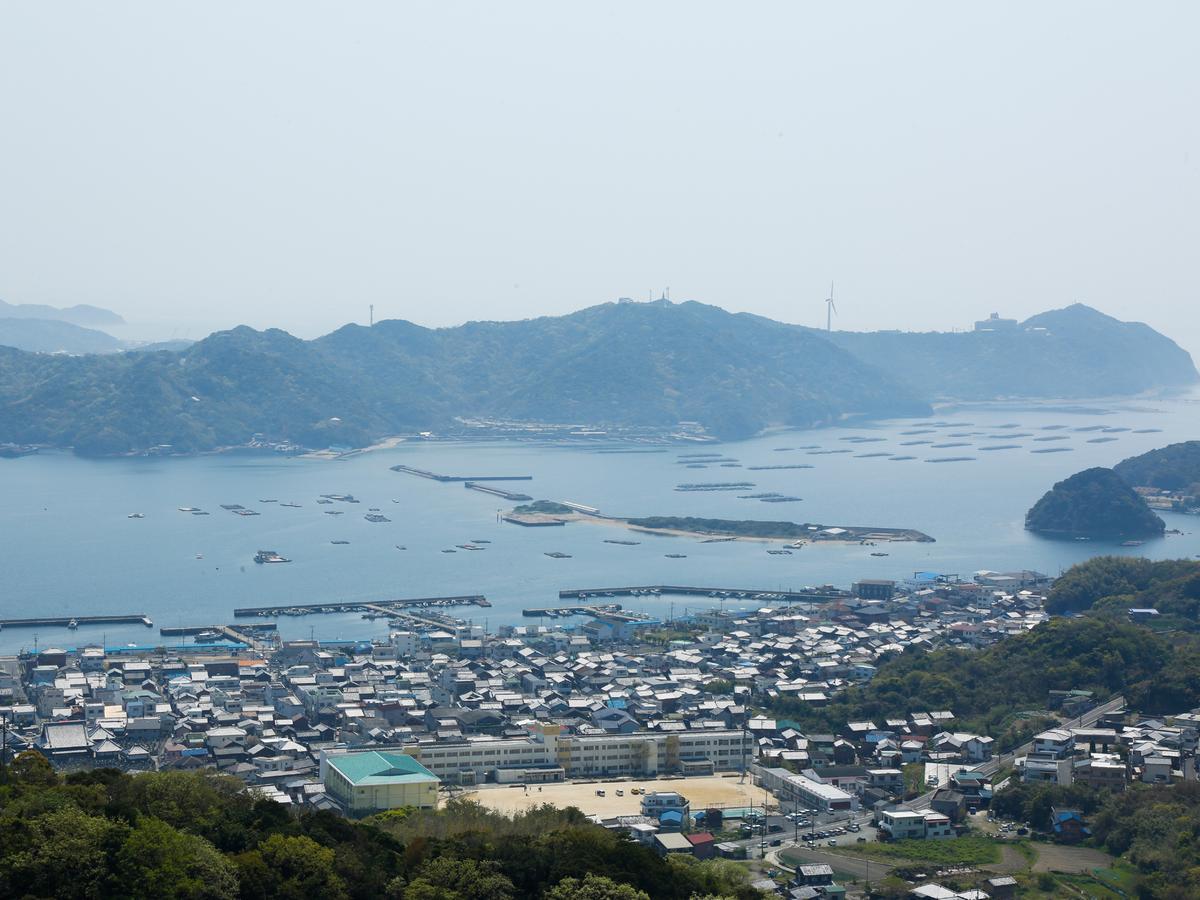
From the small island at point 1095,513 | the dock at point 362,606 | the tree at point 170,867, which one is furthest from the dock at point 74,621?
the small island at point 1095,513

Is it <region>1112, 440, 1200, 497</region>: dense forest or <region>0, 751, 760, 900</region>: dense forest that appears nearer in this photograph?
<region>0, 751, 760, 900</region>: dense forest

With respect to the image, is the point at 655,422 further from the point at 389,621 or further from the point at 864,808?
the point at 864,808

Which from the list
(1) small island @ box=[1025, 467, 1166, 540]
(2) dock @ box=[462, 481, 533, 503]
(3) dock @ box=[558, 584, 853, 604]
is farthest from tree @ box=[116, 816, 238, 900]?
(2) dock @ box=[462, 481, 533, 503]

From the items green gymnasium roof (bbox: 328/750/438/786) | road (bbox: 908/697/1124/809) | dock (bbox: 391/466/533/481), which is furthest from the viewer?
dock (bbox: 391/466/533/481)

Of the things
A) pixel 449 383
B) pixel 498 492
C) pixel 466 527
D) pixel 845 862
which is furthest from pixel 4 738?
A: pixel 449 383

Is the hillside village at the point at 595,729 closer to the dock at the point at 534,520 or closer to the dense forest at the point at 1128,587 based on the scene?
the dense forest at the point at 1128,587

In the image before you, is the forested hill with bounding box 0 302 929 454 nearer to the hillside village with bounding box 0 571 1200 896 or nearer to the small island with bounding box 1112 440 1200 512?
the small island with bounding box 1112 440 1200 512
